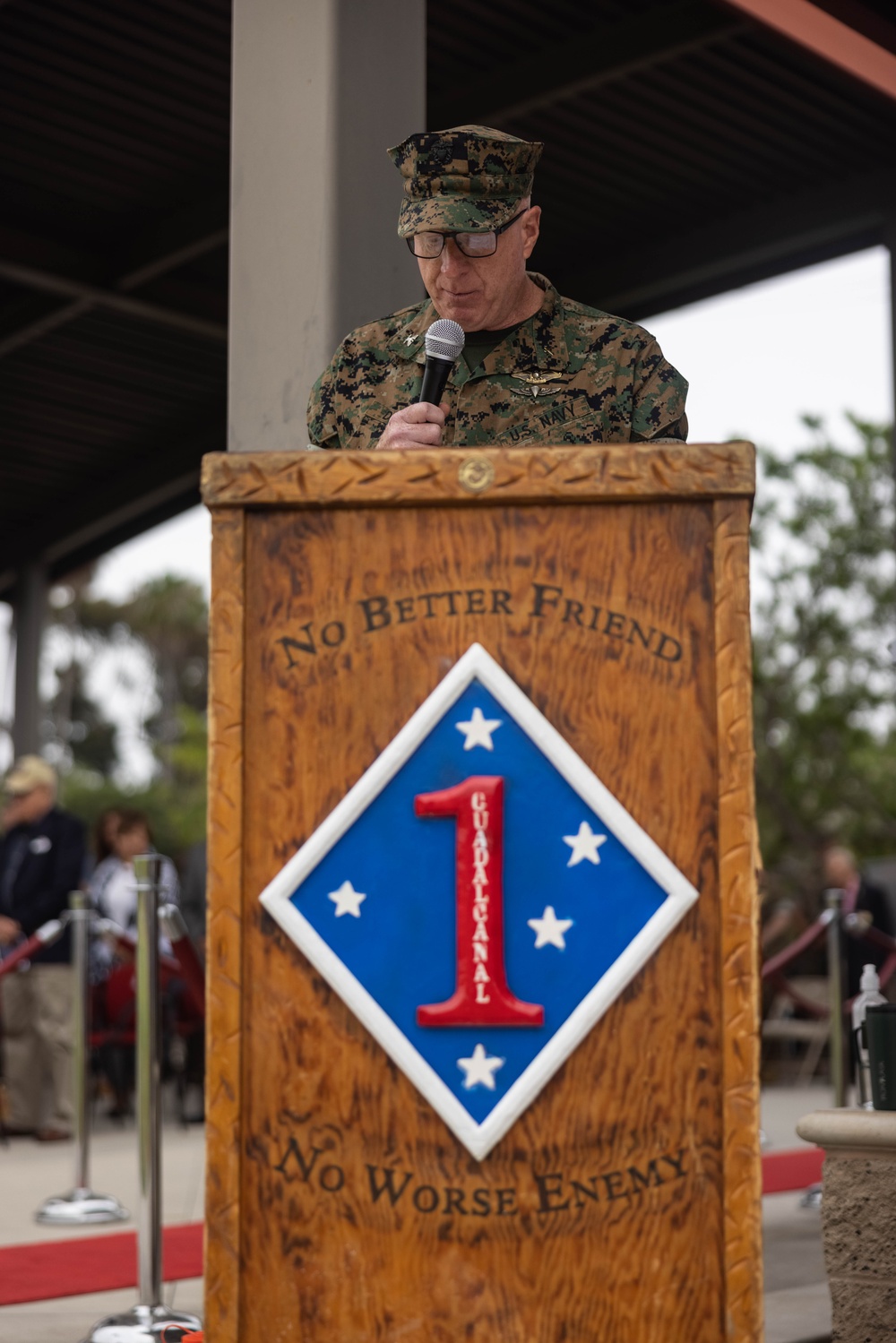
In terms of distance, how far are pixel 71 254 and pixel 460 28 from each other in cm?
303

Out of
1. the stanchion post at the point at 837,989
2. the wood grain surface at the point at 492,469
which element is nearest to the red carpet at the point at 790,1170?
the stanchion post at the point at 837,989

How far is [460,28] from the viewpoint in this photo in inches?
300

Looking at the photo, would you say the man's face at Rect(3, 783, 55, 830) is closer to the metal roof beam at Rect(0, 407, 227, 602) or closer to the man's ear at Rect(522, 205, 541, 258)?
the metal roof beam at Rect(0, 407, 227, 602)

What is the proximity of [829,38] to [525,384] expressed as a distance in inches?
171

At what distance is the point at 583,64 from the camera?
773 cm

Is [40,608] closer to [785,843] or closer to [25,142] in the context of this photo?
[25,142]

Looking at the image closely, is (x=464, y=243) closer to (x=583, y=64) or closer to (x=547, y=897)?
(x=547, y=897)

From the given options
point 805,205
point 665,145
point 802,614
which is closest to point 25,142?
point 665,145

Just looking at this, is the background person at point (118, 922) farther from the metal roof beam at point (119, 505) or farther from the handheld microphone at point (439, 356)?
the handheld microphone at point (439, 356)

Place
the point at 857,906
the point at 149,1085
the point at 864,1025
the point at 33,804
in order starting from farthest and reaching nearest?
the point at 857,906, the point at 33,804, the point at 149,1085, the point at 864,1025

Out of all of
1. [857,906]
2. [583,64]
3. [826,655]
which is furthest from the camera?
[826,655]

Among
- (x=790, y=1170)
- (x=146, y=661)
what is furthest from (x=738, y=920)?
(x=146, y=661)

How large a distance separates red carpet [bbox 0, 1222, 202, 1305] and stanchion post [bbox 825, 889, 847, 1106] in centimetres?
256

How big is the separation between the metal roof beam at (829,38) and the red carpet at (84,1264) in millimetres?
4404
